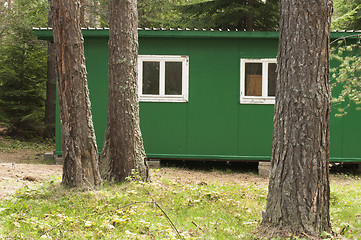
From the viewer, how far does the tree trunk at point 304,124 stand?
3863 millimetres

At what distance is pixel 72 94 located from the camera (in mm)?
Result: 5629

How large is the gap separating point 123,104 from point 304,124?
135 inches

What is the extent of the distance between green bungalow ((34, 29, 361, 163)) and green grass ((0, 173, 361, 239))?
2.98 meters

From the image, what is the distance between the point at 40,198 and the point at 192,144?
4842 mm

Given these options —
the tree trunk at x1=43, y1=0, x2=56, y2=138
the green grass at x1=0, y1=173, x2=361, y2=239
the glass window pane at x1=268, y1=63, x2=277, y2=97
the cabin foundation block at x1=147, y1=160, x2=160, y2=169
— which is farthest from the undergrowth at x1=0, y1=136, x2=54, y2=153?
the green grass at x1=0, y1=173, x2=361, y2=239

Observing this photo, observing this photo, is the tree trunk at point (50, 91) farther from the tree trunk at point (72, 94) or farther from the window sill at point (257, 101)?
the tree trunk at point (72, 94)

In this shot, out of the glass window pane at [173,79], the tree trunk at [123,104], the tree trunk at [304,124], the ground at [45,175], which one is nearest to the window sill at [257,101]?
the glass window pane at [173,79]

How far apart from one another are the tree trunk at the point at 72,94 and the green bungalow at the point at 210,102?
4038 mm

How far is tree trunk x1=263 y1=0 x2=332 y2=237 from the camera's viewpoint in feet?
12.7

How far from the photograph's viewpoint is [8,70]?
1466 centimetres

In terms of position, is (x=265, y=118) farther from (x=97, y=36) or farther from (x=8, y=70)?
(x=8, y=70)

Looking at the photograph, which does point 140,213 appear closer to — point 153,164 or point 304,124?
point 304,124

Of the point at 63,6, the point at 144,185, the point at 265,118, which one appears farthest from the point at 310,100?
the point at 265,118

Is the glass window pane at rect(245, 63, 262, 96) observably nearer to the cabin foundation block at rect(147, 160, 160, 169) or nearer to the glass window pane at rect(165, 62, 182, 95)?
the glass window pane at rect(165, 62, 182, 95)
